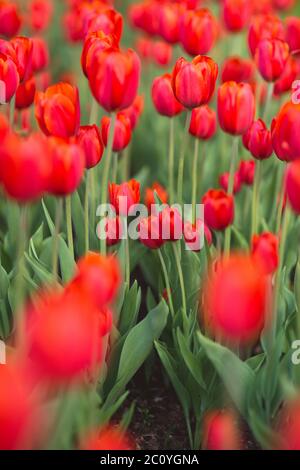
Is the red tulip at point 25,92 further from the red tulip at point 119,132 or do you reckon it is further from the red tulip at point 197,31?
the red tulip at point 197,31

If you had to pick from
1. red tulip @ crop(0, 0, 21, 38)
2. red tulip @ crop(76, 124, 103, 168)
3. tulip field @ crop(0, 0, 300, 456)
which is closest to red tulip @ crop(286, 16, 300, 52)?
tulip field @ crop(0, 0, 300, 456)

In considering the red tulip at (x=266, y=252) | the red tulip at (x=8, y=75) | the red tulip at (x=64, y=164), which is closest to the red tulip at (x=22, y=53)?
the red tulip at (x=8, y=75)

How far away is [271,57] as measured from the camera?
179cm

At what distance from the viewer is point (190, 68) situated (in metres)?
1.58

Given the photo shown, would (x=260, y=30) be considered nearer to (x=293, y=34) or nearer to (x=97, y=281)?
(x=293, y=34)

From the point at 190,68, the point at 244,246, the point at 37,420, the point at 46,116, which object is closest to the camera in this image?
the point at 37,420

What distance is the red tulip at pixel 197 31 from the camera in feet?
6.18

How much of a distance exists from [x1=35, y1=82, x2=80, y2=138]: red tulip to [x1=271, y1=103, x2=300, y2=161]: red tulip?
0.38 meters

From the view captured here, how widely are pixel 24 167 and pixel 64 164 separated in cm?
15

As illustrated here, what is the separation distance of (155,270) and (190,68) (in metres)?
0.60

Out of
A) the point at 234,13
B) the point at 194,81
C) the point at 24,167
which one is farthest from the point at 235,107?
the point at 234,13

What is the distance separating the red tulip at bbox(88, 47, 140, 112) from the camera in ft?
4.53
